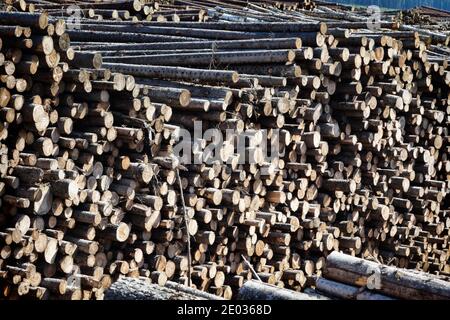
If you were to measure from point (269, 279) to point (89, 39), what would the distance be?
4.61 m

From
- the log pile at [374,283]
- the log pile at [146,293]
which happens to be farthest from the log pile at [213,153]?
the log pile at [146,293]

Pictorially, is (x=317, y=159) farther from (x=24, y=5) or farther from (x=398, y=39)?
(x=24, y=5)

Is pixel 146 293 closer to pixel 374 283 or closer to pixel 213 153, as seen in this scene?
pixel 374 283

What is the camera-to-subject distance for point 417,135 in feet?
37.8

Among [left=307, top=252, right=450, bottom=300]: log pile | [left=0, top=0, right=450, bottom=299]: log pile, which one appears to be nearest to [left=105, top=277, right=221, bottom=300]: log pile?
[left=307, top=252, right=450, bottom=300]: log pile

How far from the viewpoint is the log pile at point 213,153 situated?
7.36 metres

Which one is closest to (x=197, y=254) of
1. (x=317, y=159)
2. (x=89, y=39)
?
(x=317, y=159)

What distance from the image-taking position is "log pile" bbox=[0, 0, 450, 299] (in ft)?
24.1

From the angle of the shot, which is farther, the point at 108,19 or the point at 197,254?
the point at 108,19

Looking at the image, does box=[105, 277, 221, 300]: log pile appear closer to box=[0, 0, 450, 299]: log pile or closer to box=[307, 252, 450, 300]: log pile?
box=[307, 252, 450, 300]: log pile

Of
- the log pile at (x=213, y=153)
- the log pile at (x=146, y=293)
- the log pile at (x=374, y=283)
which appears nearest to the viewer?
the log pile at (x=146, y=293)

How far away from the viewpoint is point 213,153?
8.41 m

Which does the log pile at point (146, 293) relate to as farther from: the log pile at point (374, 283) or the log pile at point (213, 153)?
the log pile at point (213, 153)

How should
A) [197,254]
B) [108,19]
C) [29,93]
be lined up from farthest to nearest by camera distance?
[108,19] → [197,254] → [29,93]
